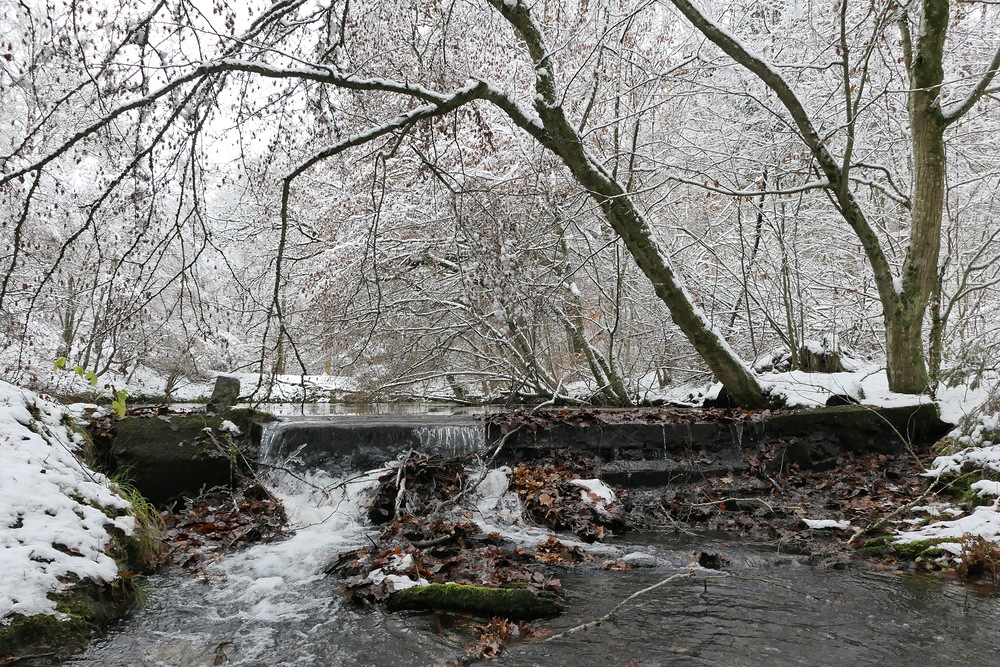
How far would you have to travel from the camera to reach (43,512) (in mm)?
4074

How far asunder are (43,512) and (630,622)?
12.1ft

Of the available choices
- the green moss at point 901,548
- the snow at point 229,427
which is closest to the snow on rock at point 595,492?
the green moss at point 901,548

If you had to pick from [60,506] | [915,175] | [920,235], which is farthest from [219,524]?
[915,175]

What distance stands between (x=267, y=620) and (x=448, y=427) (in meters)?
3.84

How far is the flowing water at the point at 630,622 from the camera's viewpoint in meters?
3.20

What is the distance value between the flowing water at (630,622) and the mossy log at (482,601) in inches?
3.7

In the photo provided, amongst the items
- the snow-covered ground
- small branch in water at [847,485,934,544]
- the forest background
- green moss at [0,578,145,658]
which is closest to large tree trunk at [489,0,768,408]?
the forest background

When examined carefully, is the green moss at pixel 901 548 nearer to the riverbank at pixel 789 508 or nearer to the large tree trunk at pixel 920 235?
the riverbank at pixel 789 508

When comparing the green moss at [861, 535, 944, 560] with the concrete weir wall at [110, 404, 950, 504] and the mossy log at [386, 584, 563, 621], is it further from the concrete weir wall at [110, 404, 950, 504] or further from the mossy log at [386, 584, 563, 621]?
the mossy log at [386, 584, 563, 621]

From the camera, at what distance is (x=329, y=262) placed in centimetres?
1230

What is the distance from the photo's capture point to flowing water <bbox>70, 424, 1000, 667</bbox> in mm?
3199

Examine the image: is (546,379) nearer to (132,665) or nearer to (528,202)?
(528,202)

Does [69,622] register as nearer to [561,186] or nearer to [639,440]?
[639,440]

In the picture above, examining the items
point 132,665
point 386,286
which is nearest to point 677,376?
point 386,286
